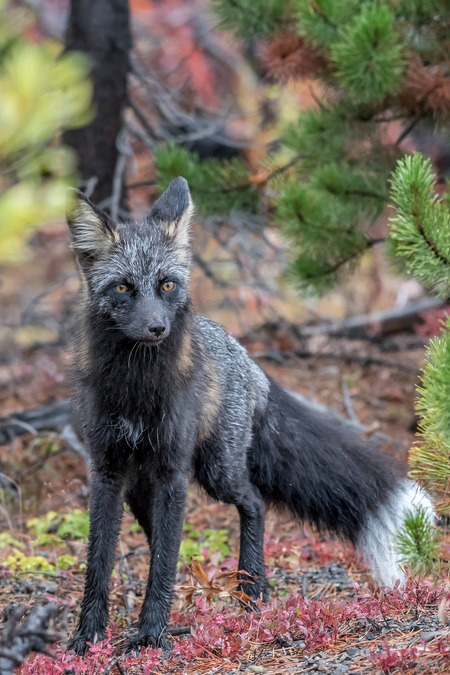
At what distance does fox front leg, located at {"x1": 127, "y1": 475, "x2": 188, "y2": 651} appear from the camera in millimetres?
3514

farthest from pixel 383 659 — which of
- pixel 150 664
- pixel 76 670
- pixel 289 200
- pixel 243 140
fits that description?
pixel 243 140

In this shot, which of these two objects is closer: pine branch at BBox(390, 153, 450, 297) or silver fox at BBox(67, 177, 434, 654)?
pine branch at BBox(390, 153, 450, 297)

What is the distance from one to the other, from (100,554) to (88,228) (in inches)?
75.8

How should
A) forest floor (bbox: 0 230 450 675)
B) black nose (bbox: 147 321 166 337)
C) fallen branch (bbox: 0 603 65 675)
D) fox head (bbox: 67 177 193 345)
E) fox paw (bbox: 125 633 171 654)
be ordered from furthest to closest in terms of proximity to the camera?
fox head (bbox: 67 177 193 345) < fox paw (bbox: 125 633 171 654) < black nose (bbox: 147 321 166 337) < forest floor (bbox: 0 230 450 675) < fallen branch (bbox: 0 603 65 675)

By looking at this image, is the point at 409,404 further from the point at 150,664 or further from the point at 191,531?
the point at 150,664

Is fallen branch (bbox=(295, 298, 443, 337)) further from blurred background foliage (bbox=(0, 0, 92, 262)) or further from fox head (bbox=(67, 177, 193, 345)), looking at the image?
blurred background foliage (bbox=(0, 0, 92, 262))

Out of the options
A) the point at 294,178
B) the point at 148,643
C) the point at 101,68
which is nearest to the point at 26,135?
the point at 148,643

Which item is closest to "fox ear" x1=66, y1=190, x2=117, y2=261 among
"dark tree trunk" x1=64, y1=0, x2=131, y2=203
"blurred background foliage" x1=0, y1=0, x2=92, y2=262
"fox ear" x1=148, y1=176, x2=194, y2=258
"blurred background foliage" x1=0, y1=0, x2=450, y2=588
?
"blurred background foliage" x1=0, y1=0, x2=450, y2=588

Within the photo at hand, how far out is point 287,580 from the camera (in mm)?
4715

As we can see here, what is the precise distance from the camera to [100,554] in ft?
12.1

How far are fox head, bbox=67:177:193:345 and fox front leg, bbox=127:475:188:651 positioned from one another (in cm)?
97

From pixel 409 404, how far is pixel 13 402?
4777mm

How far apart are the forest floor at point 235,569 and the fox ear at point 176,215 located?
3.91 ft

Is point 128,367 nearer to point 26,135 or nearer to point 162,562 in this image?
point 162,562
